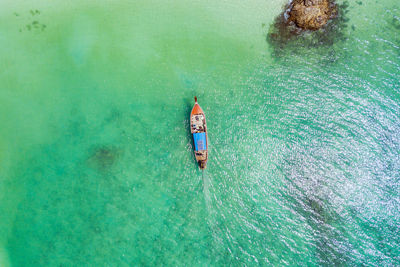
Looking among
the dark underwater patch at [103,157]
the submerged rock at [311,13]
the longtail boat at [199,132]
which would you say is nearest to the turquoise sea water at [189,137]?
the dark underwater patch at [103,157]

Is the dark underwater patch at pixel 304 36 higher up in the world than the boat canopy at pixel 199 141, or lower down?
higher up

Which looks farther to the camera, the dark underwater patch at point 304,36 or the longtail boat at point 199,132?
the dark underwater patch at point 304,36

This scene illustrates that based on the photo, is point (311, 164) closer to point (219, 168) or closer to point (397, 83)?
point (219, 168)

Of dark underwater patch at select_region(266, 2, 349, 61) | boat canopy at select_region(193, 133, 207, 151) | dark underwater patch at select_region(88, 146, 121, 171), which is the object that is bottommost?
dark underwater patch at select_region(88, 146, 121, 171)

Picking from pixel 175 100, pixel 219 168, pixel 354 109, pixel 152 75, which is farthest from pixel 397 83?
pixel 152 75

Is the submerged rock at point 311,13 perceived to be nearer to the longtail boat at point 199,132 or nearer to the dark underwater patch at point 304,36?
the dark underwater patch at point 304,36

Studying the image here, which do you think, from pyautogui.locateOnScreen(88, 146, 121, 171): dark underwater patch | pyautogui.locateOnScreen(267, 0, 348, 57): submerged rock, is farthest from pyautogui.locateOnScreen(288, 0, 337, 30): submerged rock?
pyautogui.locateOnScreen(88, 146, 121, 171): dark underwater patch

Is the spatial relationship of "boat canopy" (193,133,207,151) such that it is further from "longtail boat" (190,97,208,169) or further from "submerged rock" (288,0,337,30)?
"submerged rock" (288,0,337,30)
